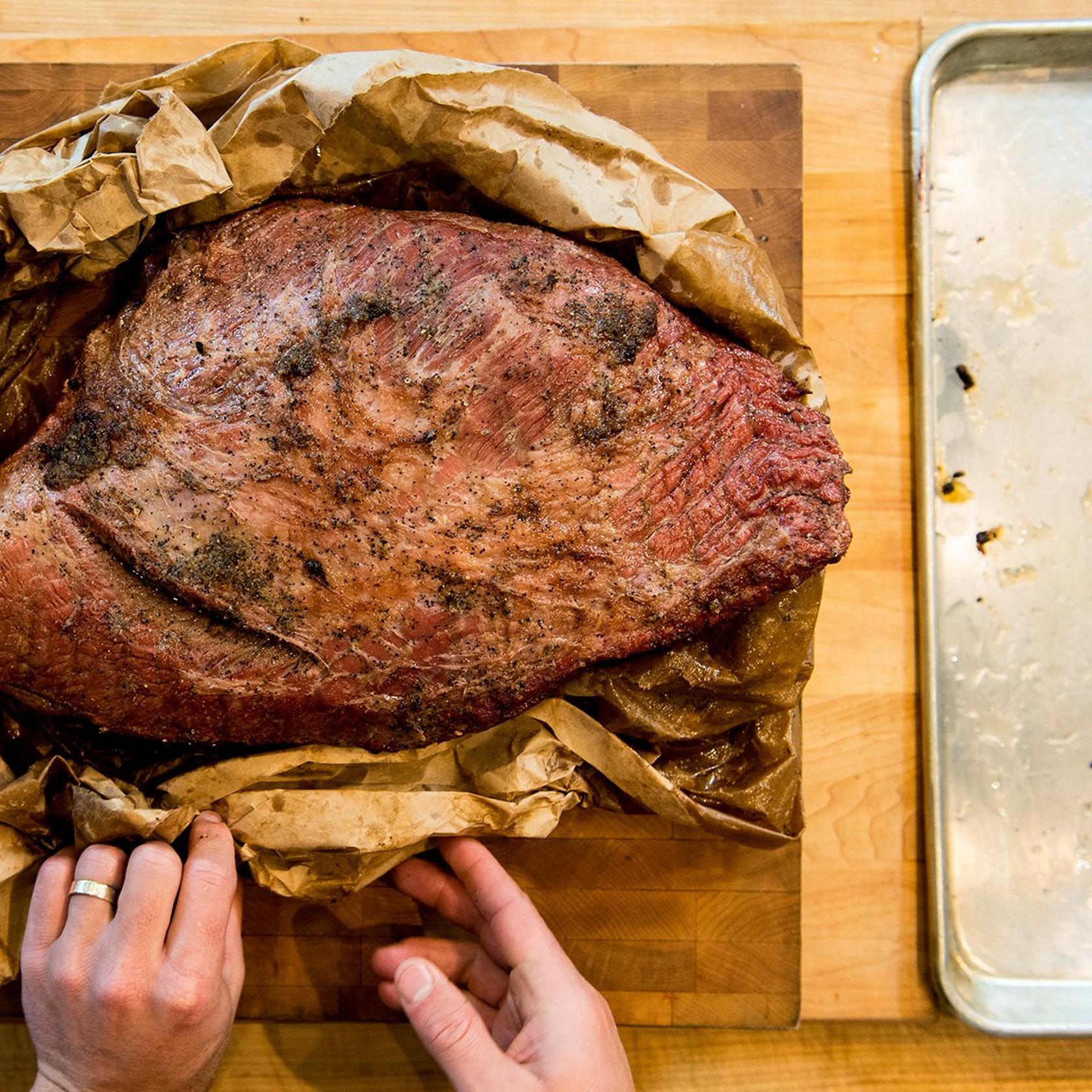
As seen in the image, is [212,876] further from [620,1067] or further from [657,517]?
[657,517]

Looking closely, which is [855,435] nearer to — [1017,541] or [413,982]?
[1017,541]

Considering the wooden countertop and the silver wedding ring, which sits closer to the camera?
the silver wedding ring

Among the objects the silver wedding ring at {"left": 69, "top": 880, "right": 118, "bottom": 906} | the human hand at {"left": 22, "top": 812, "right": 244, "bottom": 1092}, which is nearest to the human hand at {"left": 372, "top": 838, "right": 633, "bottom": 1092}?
the human hand at {"left": 22, "top": 812, "right": 244, "bottom": 1092}

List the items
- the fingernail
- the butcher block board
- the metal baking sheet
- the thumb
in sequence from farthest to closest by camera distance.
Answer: the metal baking sheet
the butcher block board
the fingernail
the thumb

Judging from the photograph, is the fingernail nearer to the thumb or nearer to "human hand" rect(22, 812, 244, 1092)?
the thumb

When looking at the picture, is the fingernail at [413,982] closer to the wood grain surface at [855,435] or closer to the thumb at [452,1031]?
the thumb at [452,1031]
